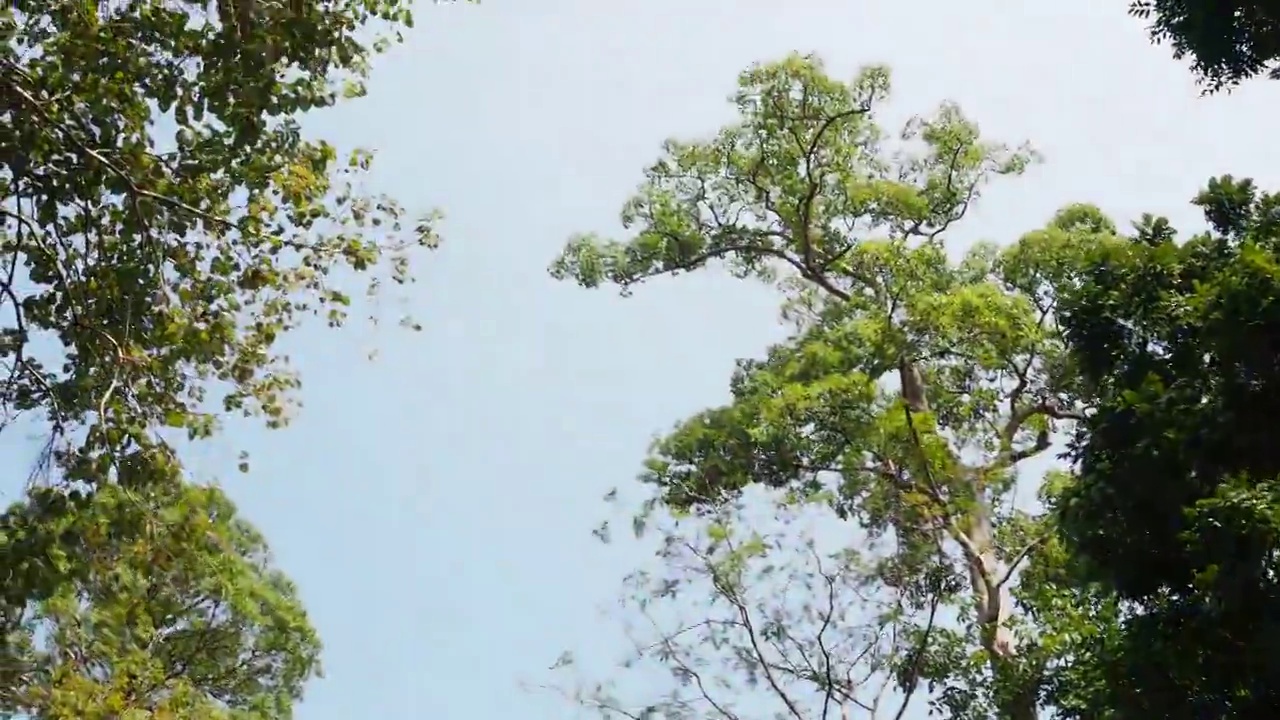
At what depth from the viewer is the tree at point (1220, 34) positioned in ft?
22.0

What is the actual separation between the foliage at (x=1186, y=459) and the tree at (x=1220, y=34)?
0.66 meters

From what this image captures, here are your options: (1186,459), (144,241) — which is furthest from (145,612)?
(1186,459)

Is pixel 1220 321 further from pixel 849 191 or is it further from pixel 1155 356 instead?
pixel 849 191

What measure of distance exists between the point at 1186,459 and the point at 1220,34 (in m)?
2.49

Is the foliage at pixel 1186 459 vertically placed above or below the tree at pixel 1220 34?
below

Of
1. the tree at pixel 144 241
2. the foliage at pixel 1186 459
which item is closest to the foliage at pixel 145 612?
A: the tree at pixel 144 241

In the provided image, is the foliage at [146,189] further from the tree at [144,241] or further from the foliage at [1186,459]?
the foliage at [1186,459]

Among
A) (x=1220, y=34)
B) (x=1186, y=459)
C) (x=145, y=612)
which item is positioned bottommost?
(x=1186, y=459)

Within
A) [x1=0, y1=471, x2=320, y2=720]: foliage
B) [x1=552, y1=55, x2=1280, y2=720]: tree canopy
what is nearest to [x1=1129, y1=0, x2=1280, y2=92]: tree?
[x1=552, y1=55, x2=1280, y2=720]: tree canopy

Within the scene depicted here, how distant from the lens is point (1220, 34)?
22.4ft

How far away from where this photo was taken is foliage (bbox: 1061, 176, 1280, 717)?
5.25 meters

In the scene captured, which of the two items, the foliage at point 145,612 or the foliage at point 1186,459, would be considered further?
the foliage at point 145,612

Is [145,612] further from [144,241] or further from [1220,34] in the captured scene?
[1220,34]

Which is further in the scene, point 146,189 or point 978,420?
point 978,420
